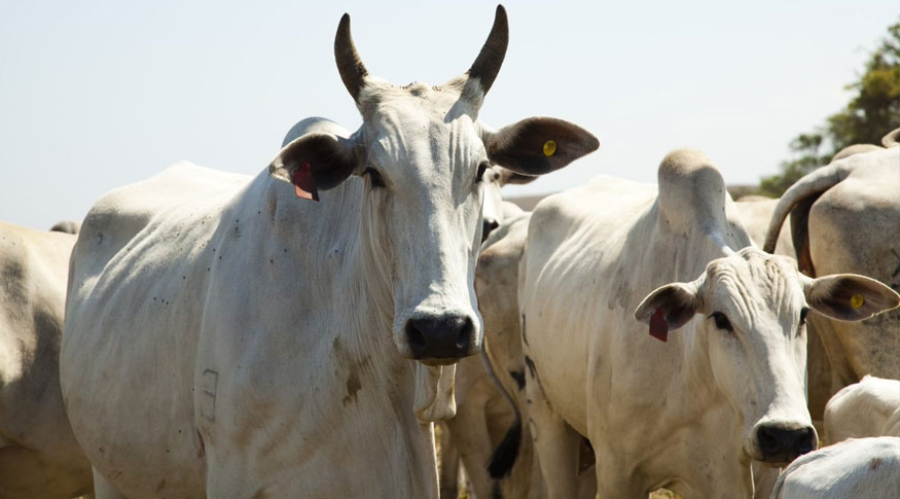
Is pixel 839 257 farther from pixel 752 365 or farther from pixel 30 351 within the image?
pixel 30 351

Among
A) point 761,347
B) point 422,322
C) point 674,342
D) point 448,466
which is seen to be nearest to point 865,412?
point 761,347

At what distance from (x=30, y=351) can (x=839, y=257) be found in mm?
4749

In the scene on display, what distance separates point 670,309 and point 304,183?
84.6 inches

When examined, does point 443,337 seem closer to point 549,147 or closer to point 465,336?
point 465,336

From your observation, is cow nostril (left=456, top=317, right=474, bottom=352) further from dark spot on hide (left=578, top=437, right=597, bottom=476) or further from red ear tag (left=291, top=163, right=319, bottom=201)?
dark spot on hide (left=578, top=437, right=597, bottom=476)

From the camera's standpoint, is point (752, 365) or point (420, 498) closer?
point (420, 498)

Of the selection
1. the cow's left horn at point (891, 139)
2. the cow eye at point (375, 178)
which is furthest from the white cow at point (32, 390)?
the cow's left horn at point (891, 139)

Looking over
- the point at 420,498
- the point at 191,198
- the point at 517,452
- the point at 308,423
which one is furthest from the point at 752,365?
the point at 517,452

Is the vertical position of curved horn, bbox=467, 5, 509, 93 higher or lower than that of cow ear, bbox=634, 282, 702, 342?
higher

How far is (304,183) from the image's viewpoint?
4.41 metres

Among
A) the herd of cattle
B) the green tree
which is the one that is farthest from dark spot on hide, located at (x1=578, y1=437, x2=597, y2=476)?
the green tree

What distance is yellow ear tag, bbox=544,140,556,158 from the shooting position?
4742 millimetres

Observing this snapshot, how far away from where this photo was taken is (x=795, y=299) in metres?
5.51

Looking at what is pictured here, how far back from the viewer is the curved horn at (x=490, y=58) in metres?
4.50
